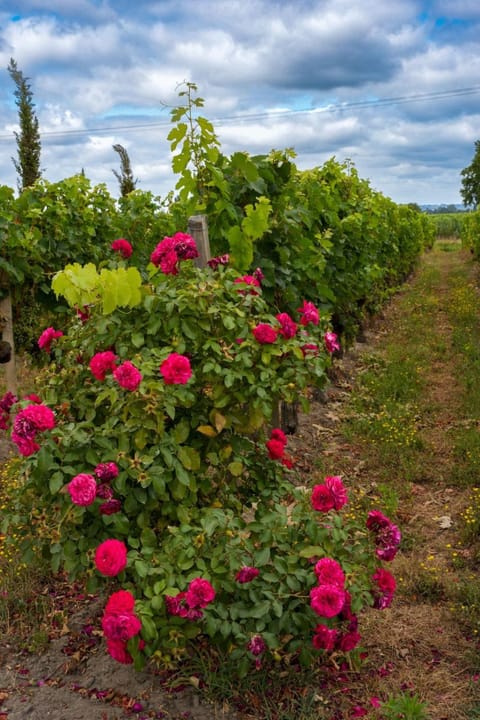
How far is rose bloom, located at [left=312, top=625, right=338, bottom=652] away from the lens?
2.53 metres

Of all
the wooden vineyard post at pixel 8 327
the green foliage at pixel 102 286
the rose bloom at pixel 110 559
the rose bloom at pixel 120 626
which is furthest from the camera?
the wooden vineyard post at pixel 8 327

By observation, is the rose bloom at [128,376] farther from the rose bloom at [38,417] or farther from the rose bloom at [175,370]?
the rose bloom at [38,417]

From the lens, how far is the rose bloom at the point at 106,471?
99.5 inches

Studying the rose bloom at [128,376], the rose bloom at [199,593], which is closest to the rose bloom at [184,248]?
the rose bloom at [128,376]

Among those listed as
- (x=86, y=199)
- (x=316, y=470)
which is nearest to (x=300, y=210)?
(x=316, y=470)

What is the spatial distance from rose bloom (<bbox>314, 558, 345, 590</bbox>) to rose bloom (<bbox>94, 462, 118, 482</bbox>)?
0.85 meters

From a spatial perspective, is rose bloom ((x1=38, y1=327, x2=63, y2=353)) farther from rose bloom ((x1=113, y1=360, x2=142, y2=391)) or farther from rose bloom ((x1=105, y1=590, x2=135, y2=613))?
rose bloom ((x1=105, y1=590, x2=135, y2=613))

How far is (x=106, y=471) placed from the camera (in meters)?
2.53

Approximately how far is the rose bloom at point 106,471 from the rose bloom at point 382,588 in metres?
1.17

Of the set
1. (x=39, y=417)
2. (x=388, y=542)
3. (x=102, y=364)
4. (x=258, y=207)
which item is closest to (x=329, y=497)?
(x=388, y=542)

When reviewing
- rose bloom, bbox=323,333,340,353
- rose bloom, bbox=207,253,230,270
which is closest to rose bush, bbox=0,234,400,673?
rose bloom, bbox=323,333,340,353

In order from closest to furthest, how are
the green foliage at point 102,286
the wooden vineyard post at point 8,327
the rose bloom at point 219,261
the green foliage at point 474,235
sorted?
the green foliage at point 102,286 < the rose bloom at point 219,261 < the wooden vineyard post at point 8,327 < the green foliage at point 474,235

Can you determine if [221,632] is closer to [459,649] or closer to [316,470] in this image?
[459,649]

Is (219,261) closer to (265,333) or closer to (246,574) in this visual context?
(265,333)
